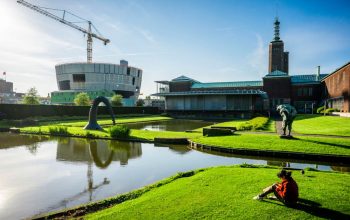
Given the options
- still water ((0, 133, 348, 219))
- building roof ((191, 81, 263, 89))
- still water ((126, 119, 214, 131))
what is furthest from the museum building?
still water ((0, 133, 348, 219))

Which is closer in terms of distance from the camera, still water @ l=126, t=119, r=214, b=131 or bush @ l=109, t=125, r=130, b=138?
bush @ l=109, t=125, r=130, b=138

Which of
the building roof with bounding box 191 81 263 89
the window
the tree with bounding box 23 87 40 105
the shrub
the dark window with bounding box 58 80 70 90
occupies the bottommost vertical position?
the shrub

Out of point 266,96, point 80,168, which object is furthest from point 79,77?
point 80,168

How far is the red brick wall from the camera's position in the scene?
43.3 m

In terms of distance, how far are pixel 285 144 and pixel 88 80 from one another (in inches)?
4576

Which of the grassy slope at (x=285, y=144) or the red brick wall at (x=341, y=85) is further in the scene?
the red brick wall at (x=341, y=85)

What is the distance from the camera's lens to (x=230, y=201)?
27.1 ft

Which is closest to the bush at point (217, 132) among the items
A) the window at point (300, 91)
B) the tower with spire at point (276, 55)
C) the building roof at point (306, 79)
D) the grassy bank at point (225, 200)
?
the grassy bank at point (225, 200)

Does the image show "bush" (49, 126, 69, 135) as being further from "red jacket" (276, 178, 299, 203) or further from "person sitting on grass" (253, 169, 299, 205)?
"red jacket" (276, 178, 299, 203)

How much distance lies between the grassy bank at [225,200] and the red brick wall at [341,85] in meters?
38.3

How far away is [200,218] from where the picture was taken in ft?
23.4

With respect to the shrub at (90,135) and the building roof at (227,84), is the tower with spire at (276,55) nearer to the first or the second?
the building roof at (227,84)

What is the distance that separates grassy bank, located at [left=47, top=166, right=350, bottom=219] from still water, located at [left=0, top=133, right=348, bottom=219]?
6.33 ft

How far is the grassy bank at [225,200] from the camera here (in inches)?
290
